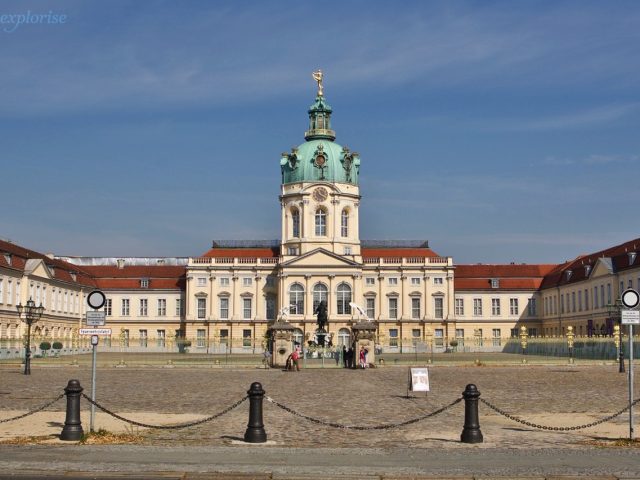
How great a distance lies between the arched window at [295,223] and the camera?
98500 mm

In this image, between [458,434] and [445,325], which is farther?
[445,325]

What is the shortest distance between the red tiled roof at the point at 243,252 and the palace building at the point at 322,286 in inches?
9.1

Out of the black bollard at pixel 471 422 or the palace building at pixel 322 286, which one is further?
the palace building at pixel 322 286

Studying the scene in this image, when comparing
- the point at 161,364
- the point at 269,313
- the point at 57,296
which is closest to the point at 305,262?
the point at 269,313

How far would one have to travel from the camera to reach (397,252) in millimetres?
104000

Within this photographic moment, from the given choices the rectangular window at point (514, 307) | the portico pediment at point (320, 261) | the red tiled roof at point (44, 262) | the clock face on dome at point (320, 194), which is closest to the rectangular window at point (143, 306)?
the red tiled roof at point (44, 262)

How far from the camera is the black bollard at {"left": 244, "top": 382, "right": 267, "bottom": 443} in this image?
1669 cm

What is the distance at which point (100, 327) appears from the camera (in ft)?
62.1

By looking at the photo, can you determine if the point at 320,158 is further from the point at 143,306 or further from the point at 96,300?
the point at 96,300

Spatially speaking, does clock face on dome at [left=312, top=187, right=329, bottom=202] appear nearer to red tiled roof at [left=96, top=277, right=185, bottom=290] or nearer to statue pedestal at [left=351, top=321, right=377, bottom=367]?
red tiled roof at [left=96, top=277, right=185, bottom=290]

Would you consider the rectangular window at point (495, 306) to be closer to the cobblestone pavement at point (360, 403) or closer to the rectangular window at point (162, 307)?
the rectangular window at point (162, 307)

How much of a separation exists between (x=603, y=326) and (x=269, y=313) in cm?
3558

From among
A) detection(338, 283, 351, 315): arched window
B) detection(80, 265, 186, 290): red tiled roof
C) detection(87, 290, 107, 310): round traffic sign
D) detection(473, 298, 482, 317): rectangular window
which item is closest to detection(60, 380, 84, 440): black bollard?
detection(87, 290, 107, 310): round traffic sign

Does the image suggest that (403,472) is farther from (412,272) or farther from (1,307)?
(412,272)
